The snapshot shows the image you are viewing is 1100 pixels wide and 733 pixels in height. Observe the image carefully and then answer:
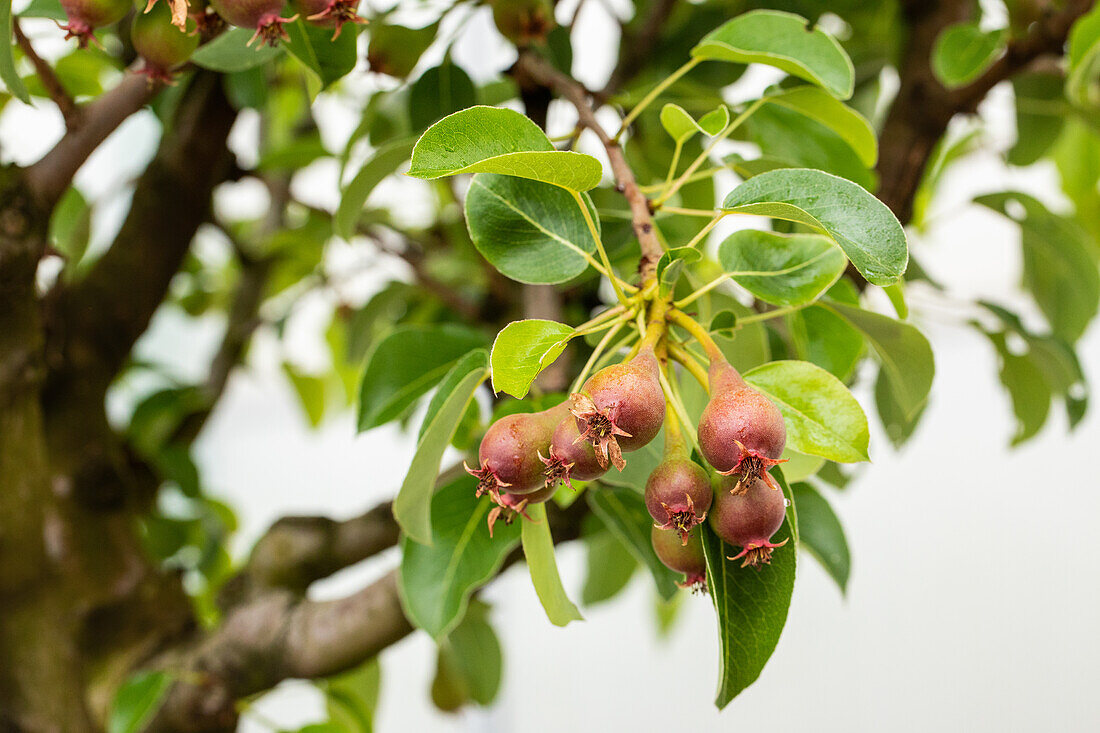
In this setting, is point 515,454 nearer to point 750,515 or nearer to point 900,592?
point 750,515

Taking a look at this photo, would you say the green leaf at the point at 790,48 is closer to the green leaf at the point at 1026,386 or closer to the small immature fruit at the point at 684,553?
the small immature fruit at the point at 684,553

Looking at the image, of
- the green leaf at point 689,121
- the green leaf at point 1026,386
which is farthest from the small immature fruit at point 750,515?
the green leaf at point 1026,386

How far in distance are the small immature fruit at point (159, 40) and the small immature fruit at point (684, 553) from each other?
22cm

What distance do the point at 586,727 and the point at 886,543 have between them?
436mm

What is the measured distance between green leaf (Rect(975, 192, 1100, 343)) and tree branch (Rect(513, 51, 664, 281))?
29 centimetres

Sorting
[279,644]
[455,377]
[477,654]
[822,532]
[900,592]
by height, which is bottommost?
[900,592]

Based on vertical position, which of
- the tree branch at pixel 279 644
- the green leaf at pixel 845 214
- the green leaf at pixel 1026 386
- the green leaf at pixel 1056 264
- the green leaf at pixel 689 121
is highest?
the green leaf at pixel 845 214

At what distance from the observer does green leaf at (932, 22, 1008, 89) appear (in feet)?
1.23

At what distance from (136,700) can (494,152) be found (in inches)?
14.9

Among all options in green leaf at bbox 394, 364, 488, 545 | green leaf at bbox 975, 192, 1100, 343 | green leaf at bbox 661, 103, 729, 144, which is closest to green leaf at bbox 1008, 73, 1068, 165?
green leaf at bbox 975, 192, 1100, 343

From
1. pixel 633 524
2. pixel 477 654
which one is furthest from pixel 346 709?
pixel 633 524

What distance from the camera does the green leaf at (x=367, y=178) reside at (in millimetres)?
315

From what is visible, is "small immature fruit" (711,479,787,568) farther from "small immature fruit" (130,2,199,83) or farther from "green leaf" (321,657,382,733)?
"green leaf" (321,657,382,733)

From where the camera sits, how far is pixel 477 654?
57 centimetres
